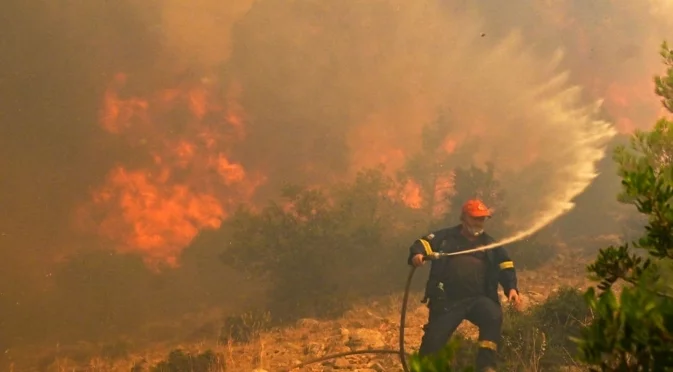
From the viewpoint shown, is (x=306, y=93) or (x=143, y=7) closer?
(x=143, y=7)

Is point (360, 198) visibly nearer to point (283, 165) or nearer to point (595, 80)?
point (283, 165)

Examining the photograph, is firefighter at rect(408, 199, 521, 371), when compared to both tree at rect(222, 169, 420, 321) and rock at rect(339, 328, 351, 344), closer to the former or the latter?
rock at rect(339, 328, 351, 344)

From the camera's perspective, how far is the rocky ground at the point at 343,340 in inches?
255

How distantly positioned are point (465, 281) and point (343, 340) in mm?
2471

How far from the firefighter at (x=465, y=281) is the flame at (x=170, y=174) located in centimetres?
1393

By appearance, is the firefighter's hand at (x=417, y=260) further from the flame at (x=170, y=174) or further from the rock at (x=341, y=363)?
the flame at (x=170, y=174)

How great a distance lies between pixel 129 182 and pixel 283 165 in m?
8.46

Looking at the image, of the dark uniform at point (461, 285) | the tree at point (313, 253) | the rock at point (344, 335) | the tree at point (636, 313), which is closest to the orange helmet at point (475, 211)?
the dark uniform at point (461, 285)

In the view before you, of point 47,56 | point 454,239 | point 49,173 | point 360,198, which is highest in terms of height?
point 47,56

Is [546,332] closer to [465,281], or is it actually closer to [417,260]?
[465,281]

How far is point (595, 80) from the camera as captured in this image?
31344 mm

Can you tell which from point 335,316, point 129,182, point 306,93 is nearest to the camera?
point 335,316

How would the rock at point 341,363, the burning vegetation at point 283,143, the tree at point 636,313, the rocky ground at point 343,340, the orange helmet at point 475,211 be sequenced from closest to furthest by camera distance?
the tree at point 636,313, the orange helmet at point 475,211, the rock at point 341,363, the rocky ground at point 343,340, the burning vegetation at point 283,143

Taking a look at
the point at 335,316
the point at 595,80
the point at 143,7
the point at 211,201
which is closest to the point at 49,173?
the point at 211,201
